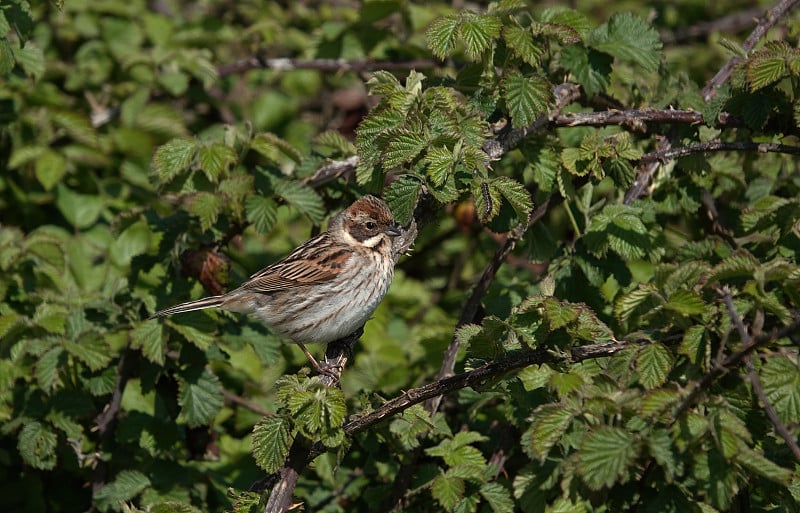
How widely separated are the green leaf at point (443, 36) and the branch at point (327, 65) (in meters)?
2.49

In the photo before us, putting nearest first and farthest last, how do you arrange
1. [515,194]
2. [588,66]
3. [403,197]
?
[403,197], [515,194], [588,66]

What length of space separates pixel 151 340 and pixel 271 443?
1234 mm

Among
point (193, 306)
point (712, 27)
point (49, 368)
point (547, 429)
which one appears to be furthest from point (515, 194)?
point (712, 27)

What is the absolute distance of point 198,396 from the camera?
15.5 feet

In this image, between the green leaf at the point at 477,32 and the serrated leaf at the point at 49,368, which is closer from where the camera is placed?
the green leaf at the point at 477,32

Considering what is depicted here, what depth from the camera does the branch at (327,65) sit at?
264 inches

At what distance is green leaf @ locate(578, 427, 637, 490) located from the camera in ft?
9.61

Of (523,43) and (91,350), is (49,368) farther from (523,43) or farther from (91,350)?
(523,43)

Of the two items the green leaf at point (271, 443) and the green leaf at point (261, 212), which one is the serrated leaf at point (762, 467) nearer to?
the green leaf at point (271, 443)

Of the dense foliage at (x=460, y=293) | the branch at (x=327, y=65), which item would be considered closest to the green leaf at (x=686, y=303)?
the dense foliage at (x=460, y=293)

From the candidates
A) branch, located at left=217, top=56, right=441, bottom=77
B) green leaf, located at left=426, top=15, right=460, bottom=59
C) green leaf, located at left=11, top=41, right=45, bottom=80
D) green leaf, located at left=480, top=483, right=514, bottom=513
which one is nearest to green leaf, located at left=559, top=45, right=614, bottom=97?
green leaf, located at left=426, top=15, right=460, bottom=59

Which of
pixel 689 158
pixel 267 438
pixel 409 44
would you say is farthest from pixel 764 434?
pixel 409 44

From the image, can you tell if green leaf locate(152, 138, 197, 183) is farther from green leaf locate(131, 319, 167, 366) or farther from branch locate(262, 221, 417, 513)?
branch locate(262, 221, 417, 513)

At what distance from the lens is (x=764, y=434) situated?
11.2ft
